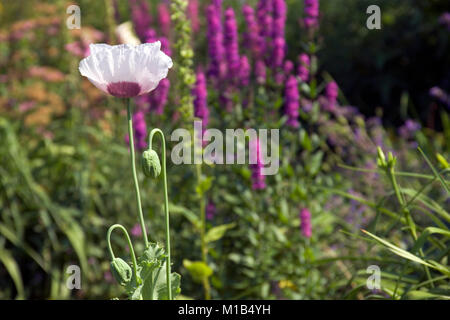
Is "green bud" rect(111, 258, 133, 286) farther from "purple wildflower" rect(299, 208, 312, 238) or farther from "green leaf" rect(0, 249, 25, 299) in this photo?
"green leaf" rect(0, 249, 25, 299)

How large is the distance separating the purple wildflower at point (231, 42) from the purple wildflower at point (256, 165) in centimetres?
35

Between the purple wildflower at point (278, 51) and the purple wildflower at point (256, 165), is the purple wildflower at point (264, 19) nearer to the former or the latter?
the purple wildflower at point (278, 51)

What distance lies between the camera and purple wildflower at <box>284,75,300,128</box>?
206 centimetres

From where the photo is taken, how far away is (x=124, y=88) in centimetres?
98

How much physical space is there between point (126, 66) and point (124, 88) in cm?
4

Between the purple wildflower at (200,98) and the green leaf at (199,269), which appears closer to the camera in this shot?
the green leaf at (199,269)

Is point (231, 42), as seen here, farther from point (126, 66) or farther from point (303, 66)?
point (126, 66)

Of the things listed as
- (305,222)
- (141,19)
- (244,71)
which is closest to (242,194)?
(305,222)

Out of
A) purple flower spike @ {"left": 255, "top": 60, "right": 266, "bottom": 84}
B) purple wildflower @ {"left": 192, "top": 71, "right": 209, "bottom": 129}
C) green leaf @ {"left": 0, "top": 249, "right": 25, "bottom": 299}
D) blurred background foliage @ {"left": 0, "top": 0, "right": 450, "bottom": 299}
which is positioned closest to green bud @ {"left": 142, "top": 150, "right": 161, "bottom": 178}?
blurred background foliage @ {"left": 0, "top": 0, "right": 450, "bottom": 299}

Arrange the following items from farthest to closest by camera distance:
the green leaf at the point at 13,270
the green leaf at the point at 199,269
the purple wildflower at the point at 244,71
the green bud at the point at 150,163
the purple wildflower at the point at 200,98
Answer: the green leaf at the point at 13,270, the purple wildflower at the point at 244,71, the purple wildflower at the point at 200,98, the green leaf at the point at 199,269, the green bud at the point at 150,163

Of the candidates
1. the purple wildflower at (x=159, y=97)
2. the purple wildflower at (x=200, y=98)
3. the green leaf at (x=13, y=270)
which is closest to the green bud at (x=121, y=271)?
the purple wildflower at (x=200, y=98)

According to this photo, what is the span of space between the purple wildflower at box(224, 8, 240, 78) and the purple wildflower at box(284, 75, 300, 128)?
0.22 m

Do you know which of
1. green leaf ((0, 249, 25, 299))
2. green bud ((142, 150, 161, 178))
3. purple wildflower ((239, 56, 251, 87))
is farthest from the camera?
green leaf ((0, 249, 25, 299))

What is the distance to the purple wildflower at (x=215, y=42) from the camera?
2115mm
